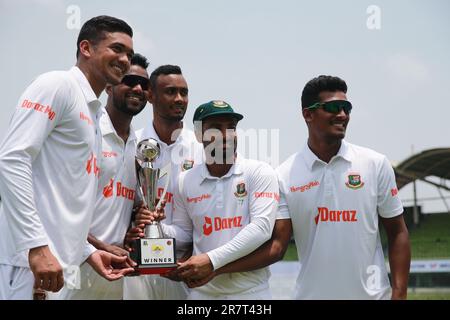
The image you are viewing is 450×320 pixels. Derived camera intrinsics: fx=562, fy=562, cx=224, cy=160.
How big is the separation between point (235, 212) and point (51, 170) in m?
1.30

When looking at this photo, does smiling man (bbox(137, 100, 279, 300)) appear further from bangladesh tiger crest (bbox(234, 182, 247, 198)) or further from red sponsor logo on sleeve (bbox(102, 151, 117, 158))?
red sponsor logo on sleeve (bbox(102, 151, 117, 158))

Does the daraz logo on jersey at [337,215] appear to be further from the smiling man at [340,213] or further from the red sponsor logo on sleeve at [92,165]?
the red sponsor logo on sleeve at [92,165]

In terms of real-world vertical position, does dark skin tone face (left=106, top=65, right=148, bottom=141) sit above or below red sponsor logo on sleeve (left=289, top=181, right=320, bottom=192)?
above

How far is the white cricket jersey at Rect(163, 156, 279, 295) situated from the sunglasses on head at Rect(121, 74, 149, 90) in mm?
813

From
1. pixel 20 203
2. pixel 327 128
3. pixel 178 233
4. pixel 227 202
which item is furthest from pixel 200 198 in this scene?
pixel 20 203

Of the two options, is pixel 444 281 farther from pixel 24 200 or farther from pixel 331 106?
pixel 24 200

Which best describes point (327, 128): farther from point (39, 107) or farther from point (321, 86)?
point (39, 107)

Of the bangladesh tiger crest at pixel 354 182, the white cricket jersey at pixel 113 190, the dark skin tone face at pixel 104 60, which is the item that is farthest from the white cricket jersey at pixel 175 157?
the bangladesh tiger crest at pixel 354 182

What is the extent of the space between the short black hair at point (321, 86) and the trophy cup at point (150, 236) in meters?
1.17

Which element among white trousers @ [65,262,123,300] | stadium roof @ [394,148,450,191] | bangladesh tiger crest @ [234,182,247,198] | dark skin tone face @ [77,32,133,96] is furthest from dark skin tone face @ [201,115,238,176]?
stadium roof @ [394,148,450,191]

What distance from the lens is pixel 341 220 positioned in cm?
379

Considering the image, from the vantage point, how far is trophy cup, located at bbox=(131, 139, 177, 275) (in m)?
3.49

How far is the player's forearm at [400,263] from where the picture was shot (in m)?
3.75

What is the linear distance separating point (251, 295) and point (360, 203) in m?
0.96
